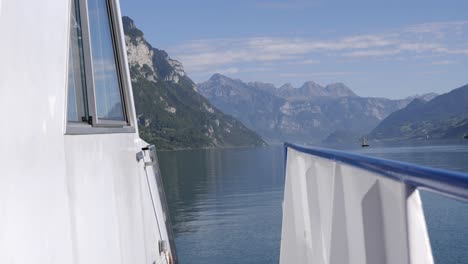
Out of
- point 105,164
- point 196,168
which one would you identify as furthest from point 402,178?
point 196,168

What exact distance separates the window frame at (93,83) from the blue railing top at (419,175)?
3.20 ft

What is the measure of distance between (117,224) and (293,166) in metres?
1.41

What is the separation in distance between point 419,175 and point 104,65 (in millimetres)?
2444

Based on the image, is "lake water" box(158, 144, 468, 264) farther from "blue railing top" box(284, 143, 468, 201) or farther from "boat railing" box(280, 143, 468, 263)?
"blue railing top" box(284, 143, 468, 201)

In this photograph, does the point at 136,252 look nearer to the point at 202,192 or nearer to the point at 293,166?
the point at 293,166

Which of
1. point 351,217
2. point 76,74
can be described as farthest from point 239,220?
point 351,217

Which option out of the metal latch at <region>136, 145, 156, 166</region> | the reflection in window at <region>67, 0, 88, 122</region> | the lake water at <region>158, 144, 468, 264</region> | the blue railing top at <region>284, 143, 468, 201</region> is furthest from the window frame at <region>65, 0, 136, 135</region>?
the lake water at <region>158, 144, 468, 264</region>

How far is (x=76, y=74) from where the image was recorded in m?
2.48

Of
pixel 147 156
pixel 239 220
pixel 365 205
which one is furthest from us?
pixel 239 220

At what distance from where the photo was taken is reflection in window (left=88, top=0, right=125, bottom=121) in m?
3.14

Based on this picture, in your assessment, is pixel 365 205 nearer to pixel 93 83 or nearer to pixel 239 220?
pixel 93 83

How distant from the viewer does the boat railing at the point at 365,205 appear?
1.60 metres

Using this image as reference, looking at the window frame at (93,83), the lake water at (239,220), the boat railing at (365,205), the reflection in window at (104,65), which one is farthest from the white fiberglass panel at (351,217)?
the lake water at (239,220)

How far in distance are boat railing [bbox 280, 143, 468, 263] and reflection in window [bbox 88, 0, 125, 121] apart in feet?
3.70
